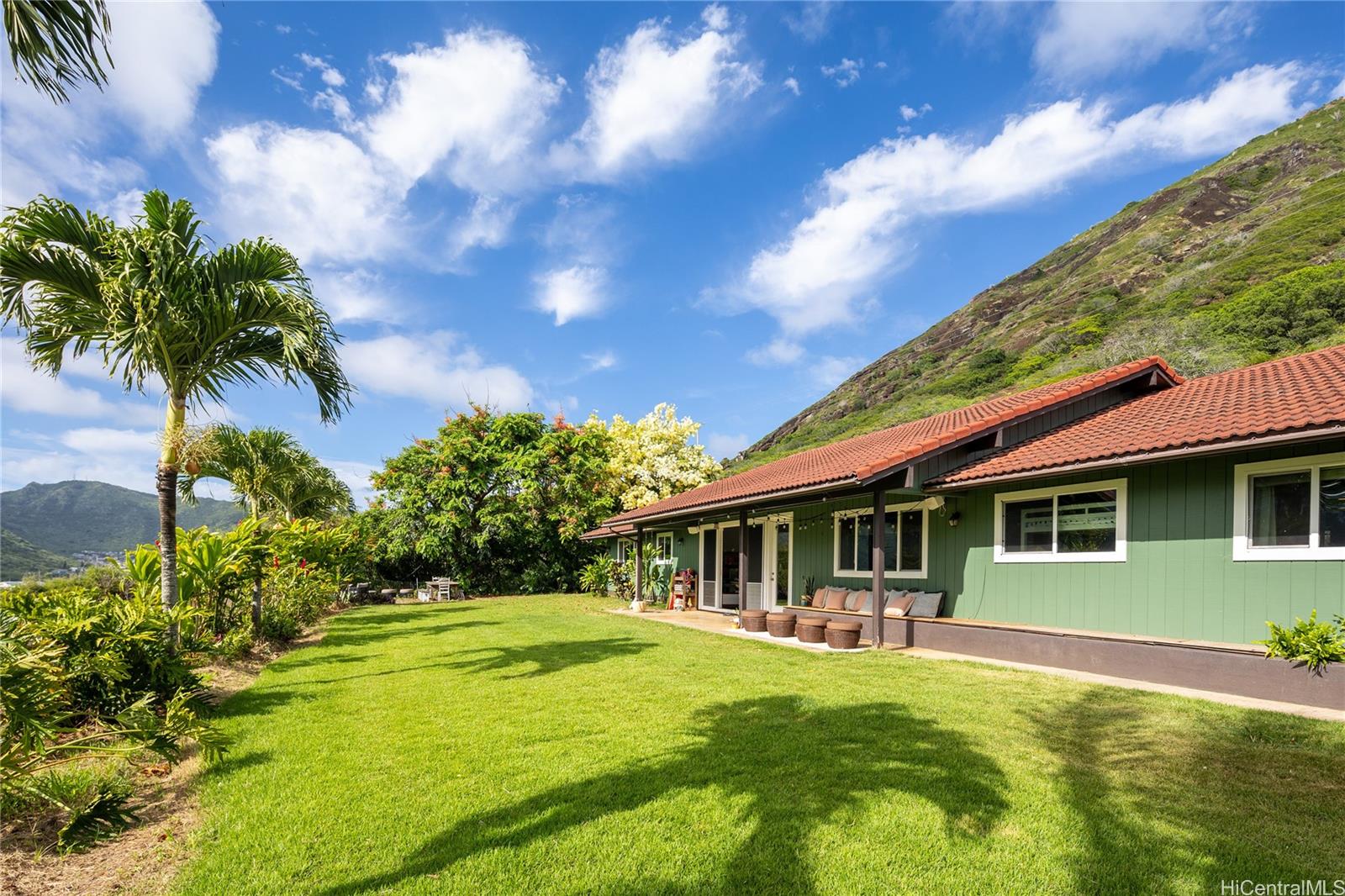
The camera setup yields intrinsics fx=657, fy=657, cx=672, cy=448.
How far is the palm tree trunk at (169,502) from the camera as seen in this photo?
6.63 m

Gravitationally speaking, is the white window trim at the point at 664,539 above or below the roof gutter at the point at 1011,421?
below

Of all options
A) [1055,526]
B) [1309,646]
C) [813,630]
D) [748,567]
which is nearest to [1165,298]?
[748,567]

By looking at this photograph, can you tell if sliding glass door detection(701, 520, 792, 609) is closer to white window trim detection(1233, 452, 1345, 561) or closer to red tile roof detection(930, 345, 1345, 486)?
red tile roof detection(930, 345, 1345, 486)

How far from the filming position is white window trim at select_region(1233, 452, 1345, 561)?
6785 mm

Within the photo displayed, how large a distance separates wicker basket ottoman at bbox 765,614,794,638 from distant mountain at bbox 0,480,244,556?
71.2m

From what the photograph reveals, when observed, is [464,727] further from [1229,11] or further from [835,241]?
[1229,11]

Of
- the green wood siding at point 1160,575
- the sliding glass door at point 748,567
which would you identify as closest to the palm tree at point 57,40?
the green wood siding at point 1160,575

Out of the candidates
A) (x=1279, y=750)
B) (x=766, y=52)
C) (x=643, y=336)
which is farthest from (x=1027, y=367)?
(x=1279, y=750)

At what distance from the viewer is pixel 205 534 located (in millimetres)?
7664

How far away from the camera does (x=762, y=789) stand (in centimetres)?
418

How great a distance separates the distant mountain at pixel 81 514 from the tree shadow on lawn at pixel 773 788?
248ft

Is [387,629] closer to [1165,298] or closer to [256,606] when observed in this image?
[256,606]

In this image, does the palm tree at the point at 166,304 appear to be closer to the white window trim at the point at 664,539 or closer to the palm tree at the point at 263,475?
the palm tree at the point at 263,475

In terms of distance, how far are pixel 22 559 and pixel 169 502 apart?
52.1 meters
